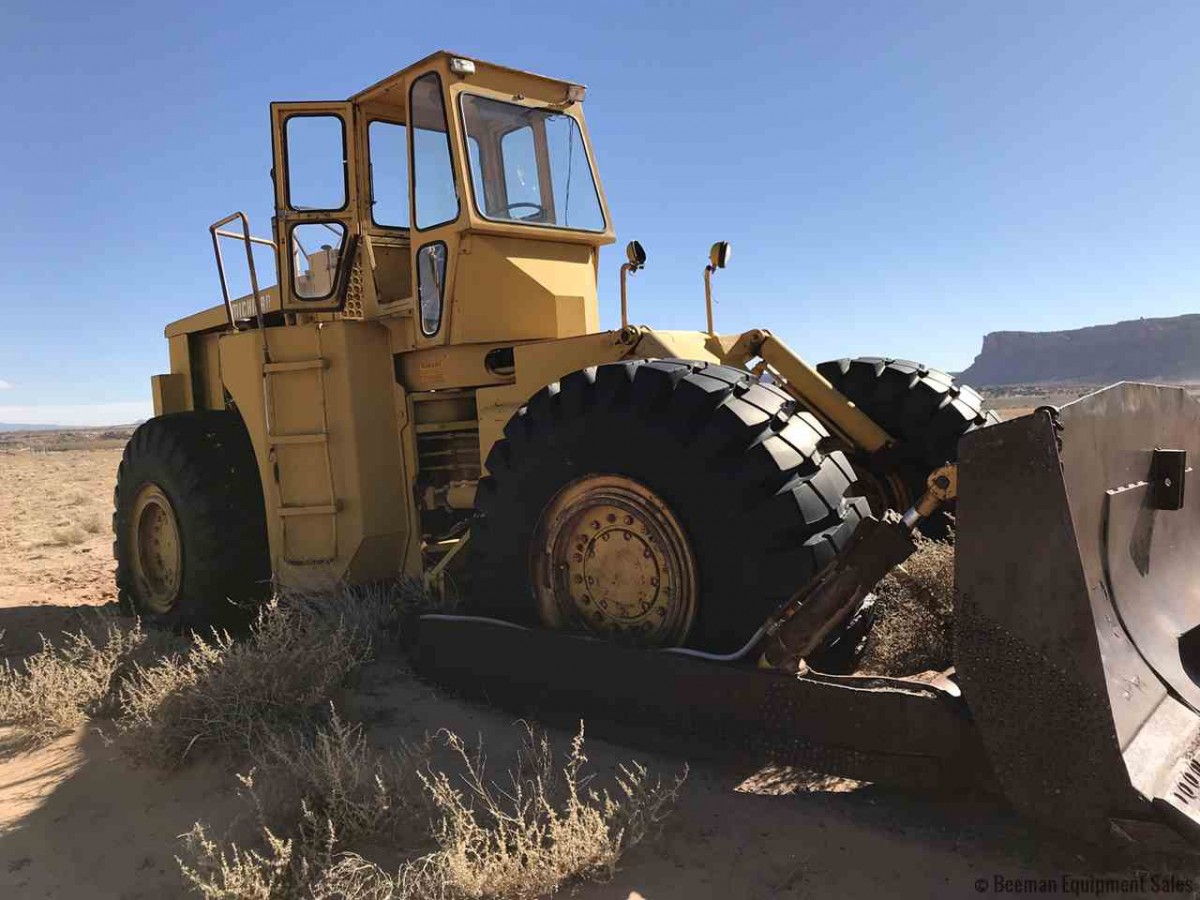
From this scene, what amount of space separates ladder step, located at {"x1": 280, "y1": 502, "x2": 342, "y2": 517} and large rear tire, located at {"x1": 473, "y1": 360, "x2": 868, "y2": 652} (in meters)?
1.85

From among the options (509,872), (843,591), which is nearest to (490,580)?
(509,872)

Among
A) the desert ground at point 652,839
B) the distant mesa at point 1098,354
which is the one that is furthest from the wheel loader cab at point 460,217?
the distant mesa at point 1098,354

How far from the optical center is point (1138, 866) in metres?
2.45

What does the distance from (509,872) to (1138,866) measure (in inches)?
71.7

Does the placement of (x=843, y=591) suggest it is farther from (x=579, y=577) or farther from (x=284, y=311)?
(x=284, y=311)

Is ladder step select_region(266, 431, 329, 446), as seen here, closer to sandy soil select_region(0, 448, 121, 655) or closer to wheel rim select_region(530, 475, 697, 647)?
wheel rim select_region(530, 475, 697, 647)

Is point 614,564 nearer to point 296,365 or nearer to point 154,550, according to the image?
point 296,365

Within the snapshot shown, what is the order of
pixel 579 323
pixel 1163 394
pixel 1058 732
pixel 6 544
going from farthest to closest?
pixel 6 544 < pixel 579 323 < pixel 1163 394 < pixel 1058 732

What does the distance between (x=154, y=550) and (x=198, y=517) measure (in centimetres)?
98

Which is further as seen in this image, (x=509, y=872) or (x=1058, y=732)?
(x=509, y=872)

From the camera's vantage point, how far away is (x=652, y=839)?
2906 mm

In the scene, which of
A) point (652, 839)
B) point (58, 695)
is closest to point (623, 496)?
point (652, 839)

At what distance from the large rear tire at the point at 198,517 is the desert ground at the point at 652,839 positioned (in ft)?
4.57

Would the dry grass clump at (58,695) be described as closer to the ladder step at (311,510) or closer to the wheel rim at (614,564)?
the ladder step at (311,510)
